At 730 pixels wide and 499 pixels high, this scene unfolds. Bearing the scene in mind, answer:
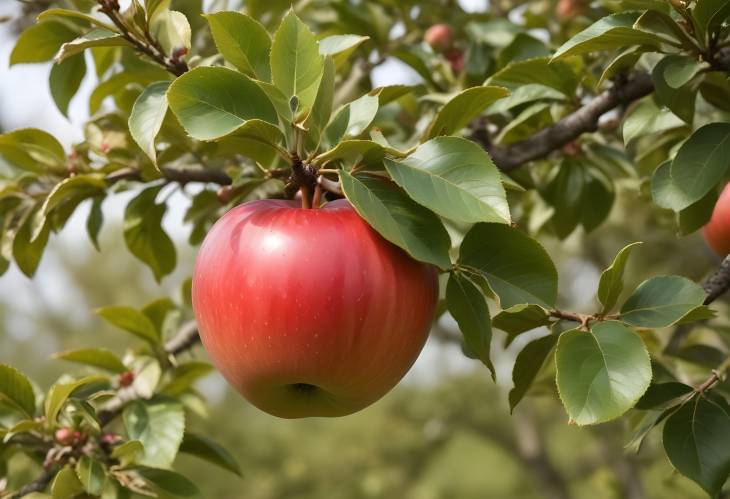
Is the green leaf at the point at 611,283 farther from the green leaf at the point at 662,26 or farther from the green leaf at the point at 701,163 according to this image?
the green leaf at the point at 662,26

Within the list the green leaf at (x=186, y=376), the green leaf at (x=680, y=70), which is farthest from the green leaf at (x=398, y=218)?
the green leaf at (x=186, y=376)

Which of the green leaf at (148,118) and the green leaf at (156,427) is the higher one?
the green leaf at (148,118)

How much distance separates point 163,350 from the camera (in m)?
1.43

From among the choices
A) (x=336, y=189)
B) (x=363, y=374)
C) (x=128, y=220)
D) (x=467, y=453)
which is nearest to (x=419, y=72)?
(x=128, y=220)

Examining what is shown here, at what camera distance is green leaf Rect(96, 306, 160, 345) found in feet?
4.48

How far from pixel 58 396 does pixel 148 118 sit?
16.0 inches

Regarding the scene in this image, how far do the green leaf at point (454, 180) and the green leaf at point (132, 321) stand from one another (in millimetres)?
663

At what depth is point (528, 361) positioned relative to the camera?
1.01m

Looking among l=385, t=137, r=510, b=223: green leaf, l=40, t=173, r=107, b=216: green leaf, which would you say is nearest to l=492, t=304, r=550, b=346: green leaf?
l=385, t=137, r=510, b=223: green leaf

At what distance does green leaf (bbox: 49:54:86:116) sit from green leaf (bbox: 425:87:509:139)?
1.88ft

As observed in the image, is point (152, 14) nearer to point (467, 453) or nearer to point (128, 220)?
point (128, 220)

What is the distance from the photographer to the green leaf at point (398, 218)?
810mm

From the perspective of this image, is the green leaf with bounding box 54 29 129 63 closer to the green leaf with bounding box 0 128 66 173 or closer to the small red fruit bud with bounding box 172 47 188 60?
the small red fruit bud with bounding box 172 47 188 60

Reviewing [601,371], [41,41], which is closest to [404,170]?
[601,371]
